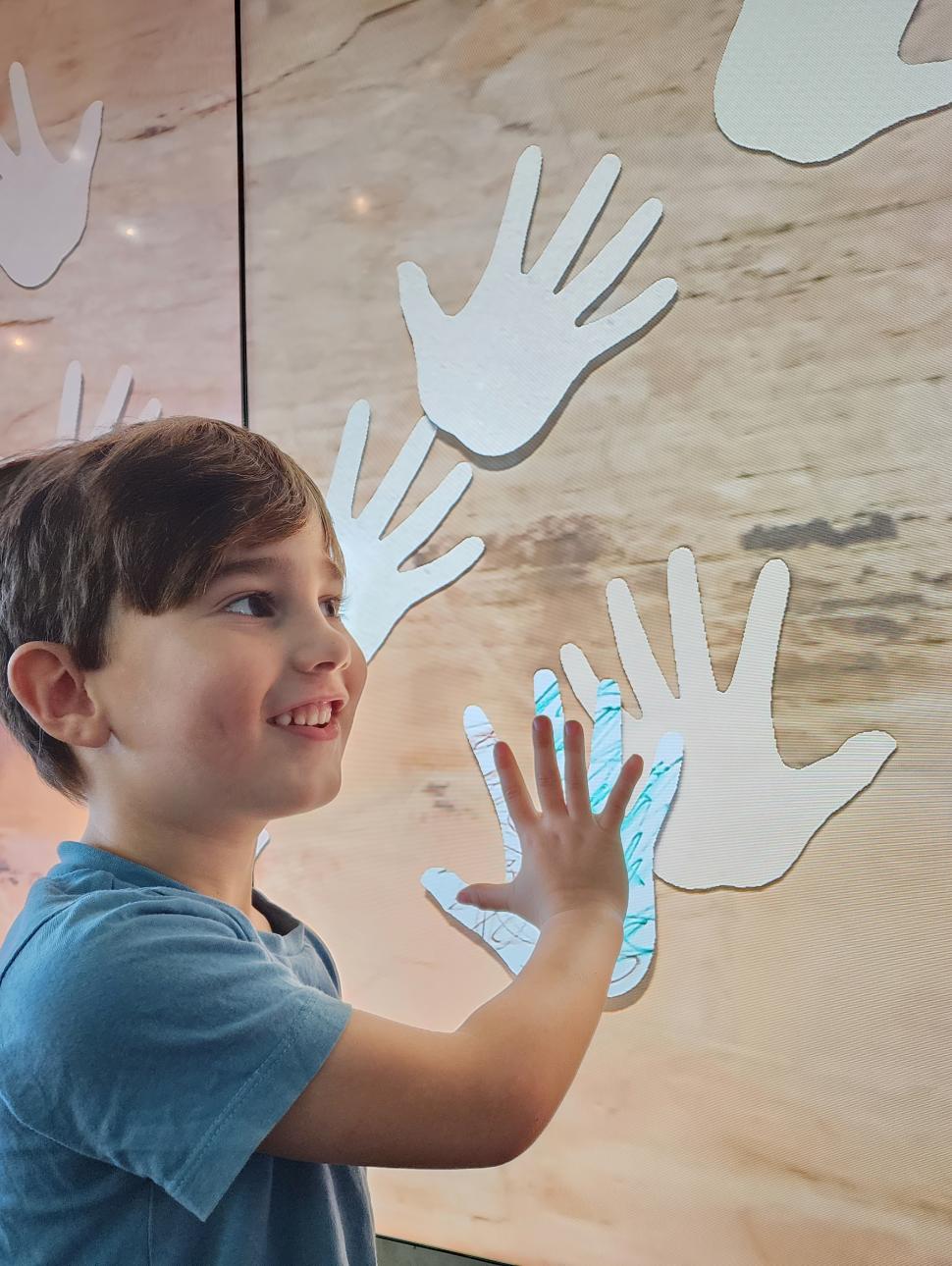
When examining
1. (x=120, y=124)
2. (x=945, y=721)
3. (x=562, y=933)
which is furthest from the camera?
(x=120, y=124)

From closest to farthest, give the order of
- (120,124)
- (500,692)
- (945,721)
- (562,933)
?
1. (562,933)
2. (945,721)
3. (500,692)
4. (120,124)

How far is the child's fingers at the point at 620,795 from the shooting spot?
655 mm

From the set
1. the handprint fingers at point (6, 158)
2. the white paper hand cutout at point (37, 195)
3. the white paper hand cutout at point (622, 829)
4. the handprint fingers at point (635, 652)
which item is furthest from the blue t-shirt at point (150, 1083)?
the handprint fingers at point (6, 158)

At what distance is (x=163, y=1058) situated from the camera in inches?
20.6

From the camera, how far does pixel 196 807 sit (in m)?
0.64

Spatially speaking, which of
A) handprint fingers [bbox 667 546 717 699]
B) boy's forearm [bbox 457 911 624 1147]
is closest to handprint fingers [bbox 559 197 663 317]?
handprint fingers [bbox 667 546 717 699]

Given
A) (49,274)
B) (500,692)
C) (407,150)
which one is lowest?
(500,692)

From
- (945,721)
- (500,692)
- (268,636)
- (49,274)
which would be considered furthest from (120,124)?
(945,721)

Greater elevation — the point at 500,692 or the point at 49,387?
the point at 49,387

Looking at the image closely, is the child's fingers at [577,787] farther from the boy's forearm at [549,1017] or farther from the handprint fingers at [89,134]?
the handprint fingers at [89,134]

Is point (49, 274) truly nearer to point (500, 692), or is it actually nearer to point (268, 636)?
point (500, 692)

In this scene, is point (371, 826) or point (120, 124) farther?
point (120, 124)

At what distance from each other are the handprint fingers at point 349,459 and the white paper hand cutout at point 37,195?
0.50m

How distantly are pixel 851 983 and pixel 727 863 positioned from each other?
0.13 m
